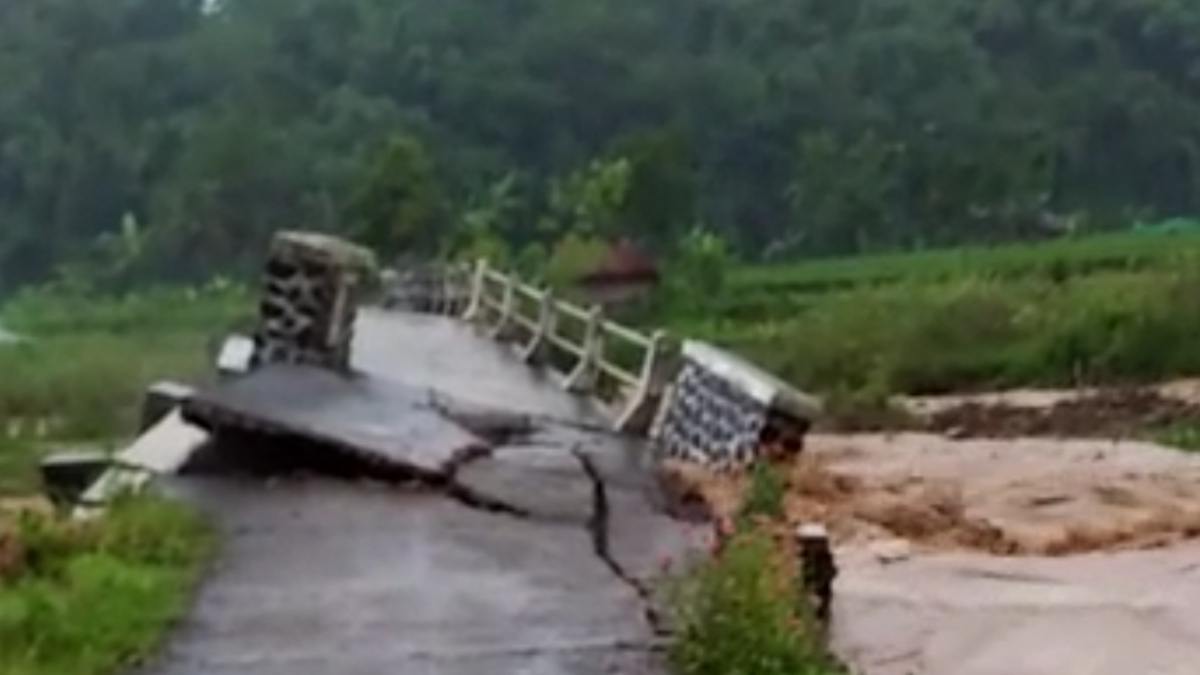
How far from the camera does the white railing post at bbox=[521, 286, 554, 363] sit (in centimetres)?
1969

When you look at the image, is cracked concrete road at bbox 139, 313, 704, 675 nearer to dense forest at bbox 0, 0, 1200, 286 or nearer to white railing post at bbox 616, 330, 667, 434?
white railing post at bbox 616, 330, 667, 434

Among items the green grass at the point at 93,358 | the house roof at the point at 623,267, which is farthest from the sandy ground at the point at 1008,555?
the house roof at the point at 623,267

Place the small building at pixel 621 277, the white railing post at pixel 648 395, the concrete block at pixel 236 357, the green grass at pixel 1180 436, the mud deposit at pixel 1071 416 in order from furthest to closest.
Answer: the small building at pixel 621 277 < the mud deposit at pixel 1071 416 < the green grass at pixel 1180 436 < the white railing post at pixel 648 395 < the concrete block at pixel 236 357

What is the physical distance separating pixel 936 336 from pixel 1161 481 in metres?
14.2

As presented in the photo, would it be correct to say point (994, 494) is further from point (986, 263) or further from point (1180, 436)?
point (986, 263)

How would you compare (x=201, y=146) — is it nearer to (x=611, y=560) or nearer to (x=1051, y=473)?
(x=1051, y=473)

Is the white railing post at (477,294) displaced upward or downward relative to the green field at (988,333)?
upward

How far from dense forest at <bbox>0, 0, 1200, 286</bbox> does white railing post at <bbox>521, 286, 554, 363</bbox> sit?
756 inches

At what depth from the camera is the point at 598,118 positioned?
48156 mm

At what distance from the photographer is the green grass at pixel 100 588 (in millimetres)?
7598

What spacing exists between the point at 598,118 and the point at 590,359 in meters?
30.4

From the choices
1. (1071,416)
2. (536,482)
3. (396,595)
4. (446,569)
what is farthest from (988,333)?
(396,595)

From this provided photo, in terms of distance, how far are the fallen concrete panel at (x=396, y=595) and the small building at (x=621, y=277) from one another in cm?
2223

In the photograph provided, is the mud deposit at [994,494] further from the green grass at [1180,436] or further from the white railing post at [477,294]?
the white railing post at [477,294]
